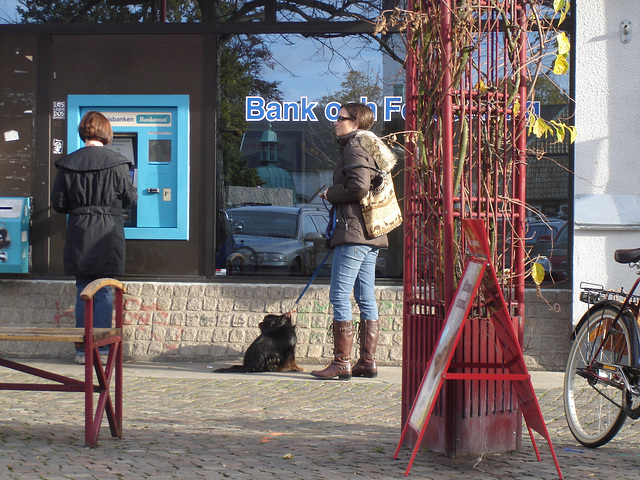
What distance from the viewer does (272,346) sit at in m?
6.79

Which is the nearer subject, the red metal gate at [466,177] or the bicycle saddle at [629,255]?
the red metal gate at [466,177]

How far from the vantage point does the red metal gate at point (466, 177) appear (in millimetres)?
4215

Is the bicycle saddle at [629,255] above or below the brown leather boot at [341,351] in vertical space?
above

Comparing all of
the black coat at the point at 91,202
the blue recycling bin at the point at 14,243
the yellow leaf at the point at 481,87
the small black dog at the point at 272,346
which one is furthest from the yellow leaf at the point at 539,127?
the blue recycling bin at the point at 14,243

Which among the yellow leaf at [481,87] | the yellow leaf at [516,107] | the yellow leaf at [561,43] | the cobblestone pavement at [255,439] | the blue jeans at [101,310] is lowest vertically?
the cobblestone pavement at [255,439]

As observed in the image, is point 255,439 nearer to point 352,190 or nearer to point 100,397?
point 100,397

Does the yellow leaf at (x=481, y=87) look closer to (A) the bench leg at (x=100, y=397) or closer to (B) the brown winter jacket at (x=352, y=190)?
(B) the brown winter jacket at (x=352, y=190)

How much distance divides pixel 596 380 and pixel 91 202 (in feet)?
13.9

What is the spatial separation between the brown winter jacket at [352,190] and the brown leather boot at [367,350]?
0.63 meters

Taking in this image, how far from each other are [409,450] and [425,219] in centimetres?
120

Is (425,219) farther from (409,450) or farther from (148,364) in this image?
(148,364)

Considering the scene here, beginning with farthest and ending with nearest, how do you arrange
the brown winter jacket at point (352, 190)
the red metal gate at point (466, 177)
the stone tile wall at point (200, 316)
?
the stone tile wall at point (200, 316)
the brown winter jacket at point (352, 190)
the red metal gate at point (466, 177)

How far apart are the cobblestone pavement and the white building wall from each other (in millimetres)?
1443

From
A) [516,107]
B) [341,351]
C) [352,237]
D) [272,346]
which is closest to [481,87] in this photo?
[516,107]
